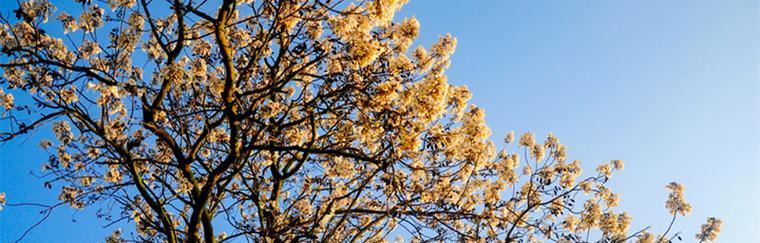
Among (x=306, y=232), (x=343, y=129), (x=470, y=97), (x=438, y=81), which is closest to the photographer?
(x=438, y=81)

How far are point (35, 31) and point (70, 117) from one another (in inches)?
39.6

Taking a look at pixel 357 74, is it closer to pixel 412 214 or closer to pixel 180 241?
pixel 412 214

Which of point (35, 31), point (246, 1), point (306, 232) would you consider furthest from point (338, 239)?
point (35, 31)

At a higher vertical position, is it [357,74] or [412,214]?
[357,74]

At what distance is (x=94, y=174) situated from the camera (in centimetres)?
864

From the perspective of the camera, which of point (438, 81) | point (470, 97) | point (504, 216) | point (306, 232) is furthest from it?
point (504, 216)

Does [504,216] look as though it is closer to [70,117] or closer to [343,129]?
[343,129]

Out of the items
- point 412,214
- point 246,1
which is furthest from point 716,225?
point 246,1

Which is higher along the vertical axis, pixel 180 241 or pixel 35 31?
pixel 35 31

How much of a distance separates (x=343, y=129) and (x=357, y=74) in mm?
1380

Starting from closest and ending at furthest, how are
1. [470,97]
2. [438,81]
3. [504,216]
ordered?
[438,81] → [470,97] → [504,216]

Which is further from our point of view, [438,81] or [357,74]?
[357,74]

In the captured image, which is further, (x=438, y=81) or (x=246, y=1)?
(x=246, y=1)

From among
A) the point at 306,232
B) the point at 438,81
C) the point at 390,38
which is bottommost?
the point at 306,232
